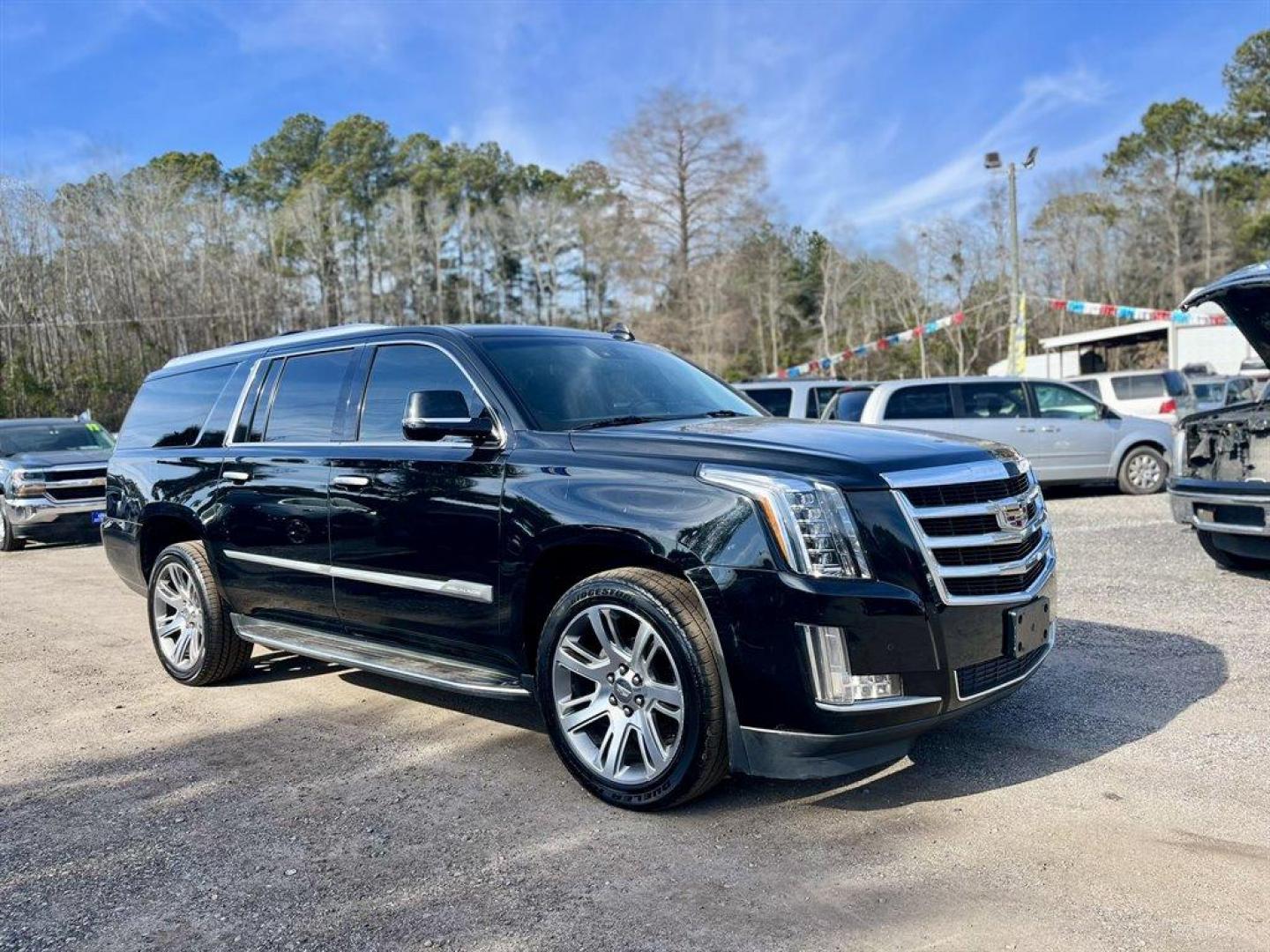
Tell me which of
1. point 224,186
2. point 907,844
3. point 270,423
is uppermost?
point 224,186

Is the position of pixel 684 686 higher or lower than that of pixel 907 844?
higher

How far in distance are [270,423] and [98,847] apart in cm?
236

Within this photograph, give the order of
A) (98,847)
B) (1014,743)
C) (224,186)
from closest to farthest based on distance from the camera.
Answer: (98,847) < (1014,743) < (224,186)

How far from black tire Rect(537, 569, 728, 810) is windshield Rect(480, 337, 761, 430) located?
33.1 inches

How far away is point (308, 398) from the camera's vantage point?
5129 millimetres

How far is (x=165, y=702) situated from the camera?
5.46 meters

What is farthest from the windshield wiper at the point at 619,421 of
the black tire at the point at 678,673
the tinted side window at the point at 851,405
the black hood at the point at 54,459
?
the black hood at the point at 54,459

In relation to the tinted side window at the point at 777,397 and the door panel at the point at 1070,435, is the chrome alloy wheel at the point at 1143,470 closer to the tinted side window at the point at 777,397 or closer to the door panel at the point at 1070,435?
the door panel at the point at 1070,435

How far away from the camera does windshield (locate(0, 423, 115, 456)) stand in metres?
13.6

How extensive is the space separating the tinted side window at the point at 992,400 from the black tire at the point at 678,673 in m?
10.7

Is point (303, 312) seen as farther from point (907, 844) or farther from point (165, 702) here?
point (907, 844)

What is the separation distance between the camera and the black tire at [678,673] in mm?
3438

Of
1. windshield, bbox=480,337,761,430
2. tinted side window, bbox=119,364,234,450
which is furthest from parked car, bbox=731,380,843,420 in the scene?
windshield, bbox=480,337,761,430

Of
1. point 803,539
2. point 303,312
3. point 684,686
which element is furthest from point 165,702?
point 303,312
